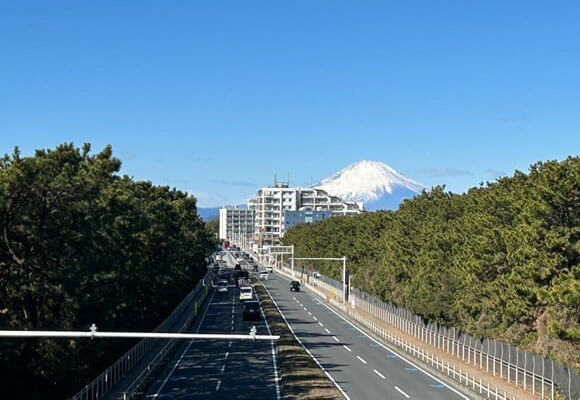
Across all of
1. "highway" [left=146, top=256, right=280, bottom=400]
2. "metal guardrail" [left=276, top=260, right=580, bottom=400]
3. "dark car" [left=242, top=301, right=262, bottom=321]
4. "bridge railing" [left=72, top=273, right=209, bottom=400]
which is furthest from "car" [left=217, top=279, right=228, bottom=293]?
"highway" [left=146, top=256, right=280, bottom=400]

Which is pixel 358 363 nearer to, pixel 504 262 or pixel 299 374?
pixel 299 374

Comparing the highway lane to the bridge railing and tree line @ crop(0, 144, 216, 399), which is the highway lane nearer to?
the bridge railing

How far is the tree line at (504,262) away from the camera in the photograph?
121ft

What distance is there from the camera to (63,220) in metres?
32.6

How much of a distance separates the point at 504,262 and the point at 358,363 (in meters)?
11.2

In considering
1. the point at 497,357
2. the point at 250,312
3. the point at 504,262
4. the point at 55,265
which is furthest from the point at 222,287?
the point at 55,265

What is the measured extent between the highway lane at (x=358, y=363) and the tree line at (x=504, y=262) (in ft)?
16.6

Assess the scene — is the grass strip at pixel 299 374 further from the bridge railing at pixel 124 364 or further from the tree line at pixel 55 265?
the tree line at pixel 55 265

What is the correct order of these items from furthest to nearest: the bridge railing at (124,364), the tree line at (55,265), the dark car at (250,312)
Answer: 1. the dark car at (250,312)
2. the bridge railing at (124,364)
3. the tree line at (55,265)

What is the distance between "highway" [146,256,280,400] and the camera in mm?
36688

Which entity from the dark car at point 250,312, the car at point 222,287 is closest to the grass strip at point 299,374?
the dark car at point 250,312

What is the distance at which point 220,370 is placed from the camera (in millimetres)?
44312

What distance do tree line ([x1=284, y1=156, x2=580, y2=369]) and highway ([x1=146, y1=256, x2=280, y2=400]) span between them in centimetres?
1330

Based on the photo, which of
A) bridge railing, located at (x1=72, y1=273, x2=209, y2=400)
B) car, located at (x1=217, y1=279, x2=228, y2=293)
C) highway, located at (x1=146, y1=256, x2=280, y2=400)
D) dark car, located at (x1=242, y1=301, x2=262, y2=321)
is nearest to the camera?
bridge railing, located at (x1=72, y1=273, x2=209, y2=400)
